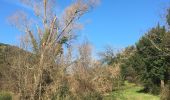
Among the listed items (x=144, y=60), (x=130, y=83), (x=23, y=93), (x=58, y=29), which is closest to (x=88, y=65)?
(x=144, y=60)

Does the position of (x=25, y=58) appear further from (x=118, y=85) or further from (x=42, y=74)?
(x=118, y=85)

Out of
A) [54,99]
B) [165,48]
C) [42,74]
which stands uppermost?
[165,48]

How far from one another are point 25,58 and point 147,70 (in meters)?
18.1

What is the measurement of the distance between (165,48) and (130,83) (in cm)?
2880

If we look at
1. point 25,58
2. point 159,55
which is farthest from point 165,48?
point 25,58

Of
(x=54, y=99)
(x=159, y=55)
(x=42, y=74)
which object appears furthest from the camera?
(x=159, y=55)

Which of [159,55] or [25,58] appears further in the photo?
[159,55]

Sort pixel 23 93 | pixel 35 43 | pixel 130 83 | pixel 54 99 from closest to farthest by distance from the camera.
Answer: pixel 54 99, pixel 23 93, pixel 35 43, pixel 130 83

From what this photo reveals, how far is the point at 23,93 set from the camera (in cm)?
2994

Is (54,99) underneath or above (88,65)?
underneath

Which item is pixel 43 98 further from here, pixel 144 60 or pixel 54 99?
pixel 144 60

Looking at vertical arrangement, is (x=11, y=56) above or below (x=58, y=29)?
below

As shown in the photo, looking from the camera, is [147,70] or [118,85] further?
[118,85]

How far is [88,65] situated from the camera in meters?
45.1
